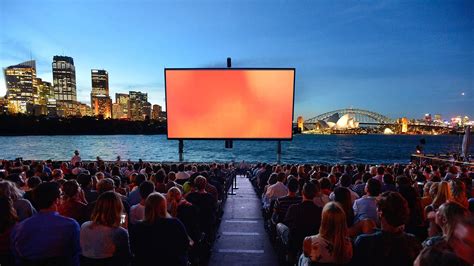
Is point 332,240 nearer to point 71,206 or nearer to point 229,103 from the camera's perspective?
point 71,206

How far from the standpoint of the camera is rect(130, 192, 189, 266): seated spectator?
3.03 metres

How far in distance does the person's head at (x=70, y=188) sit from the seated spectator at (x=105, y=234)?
47.4 inches

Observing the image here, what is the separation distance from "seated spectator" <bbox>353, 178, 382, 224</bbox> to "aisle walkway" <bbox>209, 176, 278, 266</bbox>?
5.10 ft

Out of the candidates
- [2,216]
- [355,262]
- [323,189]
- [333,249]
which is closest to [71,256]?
[2,216]

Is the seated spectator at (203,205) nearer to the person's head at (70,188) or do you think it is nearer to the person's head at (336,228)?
the person's head at (70,188)

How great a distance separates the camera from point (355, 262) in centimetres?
268

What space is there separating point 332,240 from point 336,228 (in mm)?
114

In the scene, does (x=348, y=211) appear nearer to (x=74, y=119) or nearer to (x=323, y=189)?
(x=323, y=189)

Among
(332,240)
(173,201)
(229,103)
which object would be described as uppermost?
(229,103)

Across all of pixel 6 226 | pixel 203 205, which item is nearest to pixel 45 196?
pixel 6 226

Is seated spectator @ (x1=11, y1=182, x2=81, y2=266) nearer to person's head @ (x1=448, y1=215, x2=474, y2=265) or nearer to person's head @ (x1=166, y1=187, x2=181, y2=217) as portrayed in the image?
person's head @ (x1=166, y1=187, x2=181, y2=217)

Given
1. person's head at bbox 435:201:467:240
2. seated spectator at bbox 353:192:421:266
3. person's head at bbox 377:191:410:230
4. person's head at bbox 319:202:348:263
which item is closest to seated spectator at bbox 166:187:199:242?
person's head at bbox 319:202:348:263

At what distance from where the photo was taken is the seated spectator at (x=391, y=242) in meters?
2.51

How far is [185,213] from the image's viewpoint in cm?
420
